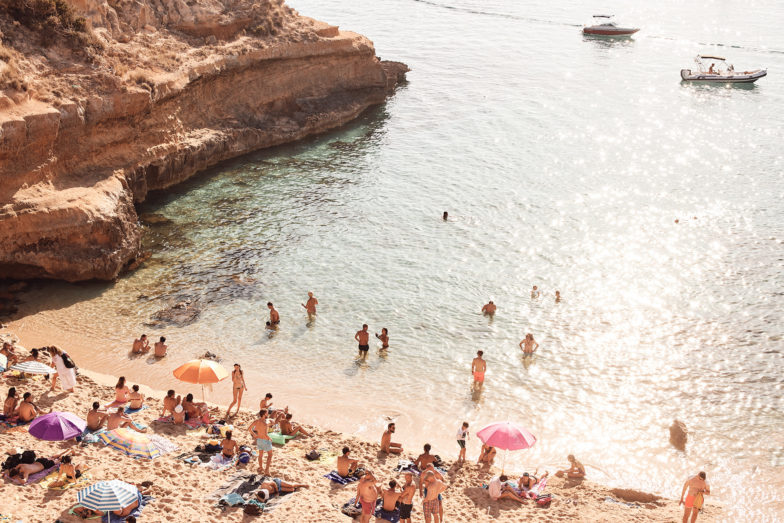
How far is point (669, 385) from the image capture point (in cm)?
2284

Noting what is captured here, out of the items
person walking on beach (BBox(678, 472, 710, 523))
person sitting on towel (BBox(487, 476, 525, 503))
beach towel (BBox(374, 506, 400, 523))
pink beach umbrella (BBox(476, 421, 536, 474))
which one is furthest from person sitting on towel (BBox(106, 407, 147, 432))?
person walking on beach (BBox(678, 472, 710, 523))

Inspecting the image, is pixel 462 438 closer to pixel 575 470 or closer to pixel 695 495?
pixel 575 470

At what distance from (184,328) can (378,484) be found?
10667 mm

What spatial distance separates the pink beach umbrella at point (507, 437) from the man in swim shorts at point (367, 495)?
11.7ft

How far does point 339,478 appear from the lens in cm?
1719

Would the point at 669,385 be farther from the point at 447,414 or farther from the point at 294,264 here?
the point at 294,264

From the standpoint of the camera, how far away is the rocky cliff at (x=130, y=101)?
2644 cm

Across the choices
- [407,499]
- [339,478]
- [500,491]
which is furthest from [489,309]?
[407,499]

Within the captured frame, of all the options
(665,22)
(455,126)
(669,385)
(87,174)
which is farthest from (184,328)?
(665,22)

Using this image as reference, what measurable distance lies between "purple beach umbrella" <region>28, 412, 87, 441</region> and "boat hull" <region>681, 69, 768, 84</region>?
52794 millimetres

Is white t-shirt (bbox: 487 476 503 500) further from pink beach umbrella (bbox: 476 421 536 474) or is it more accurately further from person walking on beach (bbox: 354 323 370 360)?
person walking on beach (bbox: 354 323 370 360)

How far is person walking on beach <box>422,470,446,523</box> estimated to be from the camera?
1535cm

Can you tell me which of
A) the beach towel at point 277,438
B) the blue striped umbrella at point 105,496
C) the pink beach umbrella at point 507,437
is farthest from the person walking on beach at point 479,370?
the blue striped umbrella at point 105,496

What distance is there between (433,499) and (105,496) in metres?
6.70
